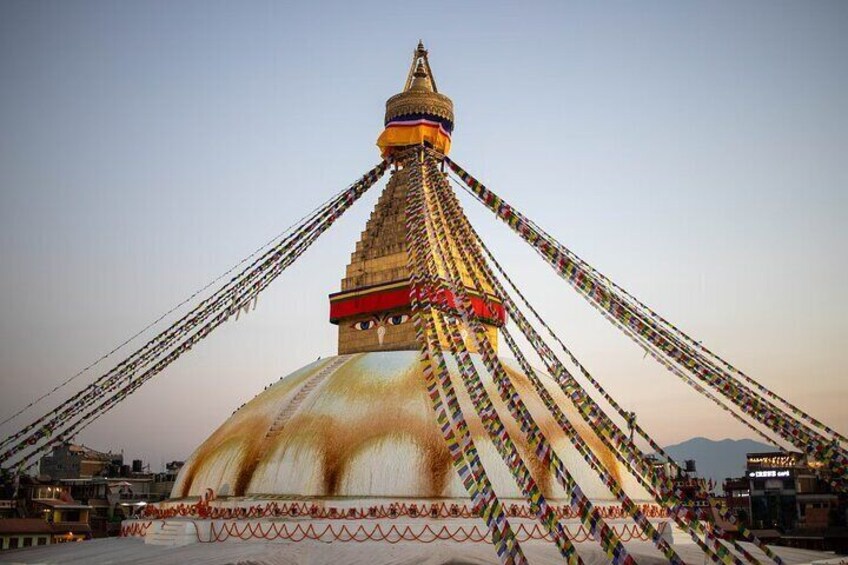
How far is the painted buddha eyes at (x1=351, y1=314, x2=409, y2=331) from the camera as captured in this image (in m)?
18.0

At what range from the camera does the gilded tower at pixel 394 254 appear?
1800 cm

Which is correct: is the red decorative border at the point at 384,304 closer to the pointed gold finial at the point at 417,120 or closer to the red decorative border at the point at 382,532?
the pointed gold finial at the point at 417,120

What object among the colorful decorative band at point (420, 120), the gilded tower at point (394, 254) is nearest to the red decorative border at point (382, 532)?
the gilded tower at point (394, 254)

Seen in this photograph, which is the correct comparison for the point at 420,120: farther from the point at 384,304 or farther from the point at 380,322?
the point at 380,322

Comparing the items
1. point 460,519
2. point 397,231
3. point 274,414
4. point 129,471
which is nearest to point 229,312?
point 274,414

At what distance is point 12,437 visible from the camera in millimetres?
14430

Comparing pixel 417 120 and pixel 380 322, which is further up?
pixel 417 120

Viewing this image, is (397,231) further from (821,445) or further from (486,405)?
(821,445)

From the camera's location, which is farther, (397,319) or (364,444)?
(397,319)

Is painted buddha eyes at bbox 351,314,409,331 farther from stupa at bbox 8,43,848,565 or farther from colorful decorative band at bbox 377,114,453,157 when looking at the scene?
colorful decorative band at bbox 377,114,453,157

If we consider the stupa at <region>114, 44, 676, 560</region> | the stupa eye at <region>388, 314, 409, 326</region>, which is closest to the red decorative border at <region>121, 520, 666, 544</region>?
the stupa at <region>114, 44, 676, 560</region>

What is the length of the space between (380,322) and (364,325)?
45 centimetres

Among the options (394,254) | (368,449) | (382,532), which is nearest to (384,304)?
(394,254)

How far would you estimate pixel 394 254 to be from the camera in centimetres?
1845
